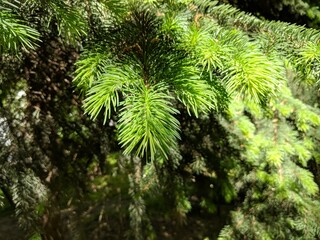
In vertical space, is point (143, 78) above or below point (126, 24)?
below

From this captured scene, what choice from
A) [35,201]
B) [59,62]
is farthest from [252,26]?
[59,62]

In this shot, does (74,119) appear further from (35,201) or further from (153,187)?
(35,201)

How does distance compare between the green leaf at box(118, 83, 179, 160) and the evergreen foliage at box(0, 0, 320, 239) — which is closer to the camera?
the green leaf at box(118, 83, 179, 160)

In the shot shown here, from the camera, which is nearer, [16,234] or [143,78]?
[143,78]

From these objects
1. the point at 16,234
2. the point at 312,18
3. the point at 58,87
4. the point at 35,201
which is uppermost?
the point at 312,18

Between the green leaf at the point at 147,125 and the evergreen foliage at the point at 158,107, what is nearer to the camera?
the green leaf at the point at 147,125

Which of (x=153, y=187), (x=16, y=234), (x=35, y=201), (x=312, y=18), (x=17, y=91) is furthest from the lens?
(x=16, y=234)

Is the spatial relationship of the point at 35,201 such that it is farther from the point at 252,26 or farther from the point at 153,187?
the point at 252,26

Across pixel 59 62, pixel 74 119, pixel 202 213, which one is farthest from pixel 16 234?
pixel 59 62

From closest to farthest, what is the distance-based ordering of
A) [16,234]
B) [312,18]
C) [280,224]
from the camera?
1. [280,224]
2. [312,18]
3. [16,234]
